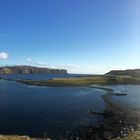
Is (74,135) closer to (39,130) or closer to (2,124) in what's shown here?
(39,130)

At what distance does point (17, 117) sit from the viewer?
186 feet

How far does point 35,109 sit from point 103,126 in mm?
25761

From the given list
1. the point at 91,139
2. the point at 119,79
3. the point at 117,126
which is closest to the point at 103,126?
the point at 117,126

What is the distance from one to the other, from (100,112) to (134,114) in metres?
9.43

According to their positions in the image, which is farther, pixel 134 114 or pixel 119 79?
pixel 119 79

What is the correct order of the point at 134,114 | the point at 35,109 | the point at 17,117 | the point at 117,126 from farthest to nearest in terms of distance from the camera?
the point at 35,109, the point at 134,114, the point at 17,117, the point at 117,126

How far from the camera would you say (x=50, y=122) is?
52562mm

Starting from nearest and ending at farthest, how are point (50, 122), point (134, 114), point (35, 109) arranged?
point (50, 122) → point (134, 114) → point (35, 109)

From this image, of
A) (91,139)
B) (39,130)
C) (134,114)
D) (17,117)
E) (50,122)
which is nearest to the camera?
(91,139)

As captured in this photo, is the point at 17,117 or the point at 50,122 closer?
the point at 50,122

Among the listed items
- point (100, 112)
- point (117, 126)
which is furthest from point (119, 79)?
point (117, 126)

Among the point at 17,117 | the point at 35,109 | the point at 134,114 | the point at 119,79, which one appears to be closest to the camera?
the point at 17,117

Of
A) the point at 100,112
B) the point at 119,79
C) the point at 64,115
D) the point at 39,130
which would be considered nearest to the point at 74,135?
the point at 39,130

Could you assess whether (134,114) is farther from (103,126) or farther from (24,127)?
(24,127)
